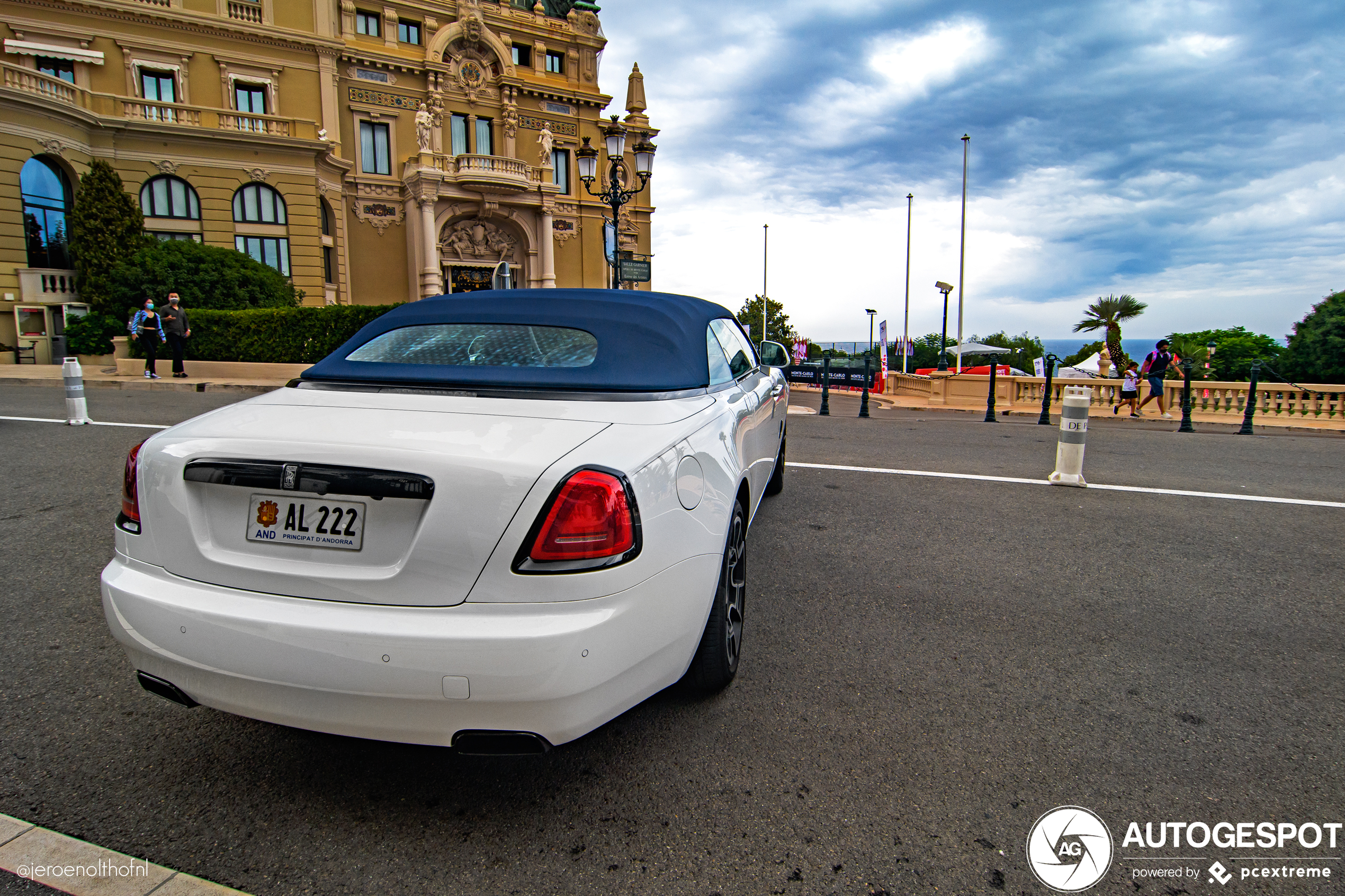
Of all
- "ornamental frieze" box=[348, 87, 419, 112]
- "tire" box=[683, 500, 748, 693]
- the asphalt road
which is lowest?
the asphalt road

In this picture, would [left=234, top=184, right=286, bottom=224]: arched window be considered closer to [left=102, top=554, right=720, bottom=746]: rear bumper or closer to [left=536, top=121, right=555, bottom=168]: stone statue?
[left=536, top=121, right=555, bottom=168]: stone statue

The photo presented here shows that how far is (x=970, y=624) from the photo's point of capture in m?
3.85

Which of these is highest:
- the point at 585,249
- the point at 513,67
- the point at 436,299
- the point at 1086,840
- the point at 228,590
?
the point at 513,67

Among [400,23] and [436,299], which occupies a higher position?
[400,23]

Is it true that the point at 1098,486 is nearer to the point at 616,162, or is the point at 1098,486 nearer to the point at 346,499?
the point at 346,499

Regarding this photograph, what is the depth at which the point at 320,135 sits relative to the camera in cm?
3189

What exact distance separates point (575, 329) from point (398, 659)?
5.66ft

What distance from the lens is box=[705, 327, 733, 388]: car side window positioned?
3646 mm

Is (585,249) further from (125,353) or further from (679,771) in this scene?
(679,771)

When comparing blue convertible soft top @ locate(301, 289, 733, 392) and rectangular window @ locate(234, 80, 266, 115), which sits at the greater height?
rectangular window @ locate(234, 80, 266, 115)

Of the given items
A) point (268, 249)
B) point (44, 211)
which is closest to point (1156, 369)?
point (268, 249)

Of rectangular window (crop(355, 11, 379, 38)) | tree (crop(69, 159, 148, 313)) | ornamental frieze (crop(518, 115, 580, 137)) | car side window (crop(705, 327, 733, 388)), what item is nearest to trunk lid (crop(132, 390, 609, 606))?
car side window (crop(705, 327, 733, 388))

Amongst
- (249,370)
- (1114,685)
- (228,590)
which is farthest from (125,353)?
(1114,685)

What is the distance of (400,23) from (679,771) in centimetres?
4399
